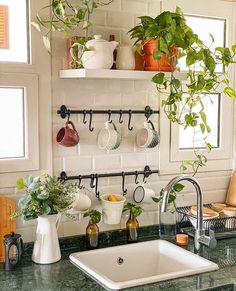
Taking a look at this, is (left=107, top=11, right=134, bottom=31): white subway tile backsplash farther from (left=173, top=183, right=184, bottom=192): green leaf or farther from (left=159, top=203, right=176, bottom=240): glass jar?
(left=159, top=203, right=176, bottom=240): glass jar

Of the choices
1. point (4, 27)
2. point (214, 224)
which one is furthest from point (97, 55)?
point (214, 224)

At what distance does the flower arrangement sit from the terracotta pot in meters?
0.68

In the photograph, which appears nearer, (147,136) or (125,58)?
(125,58)

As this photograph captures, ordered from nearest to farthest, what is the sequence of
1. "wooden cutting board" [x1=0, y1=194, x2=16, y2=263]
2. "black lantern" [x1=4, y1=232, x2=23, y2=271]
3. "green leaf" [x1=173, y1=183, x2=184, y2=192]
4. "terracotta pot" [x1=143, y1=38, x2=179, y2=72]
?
1. "black lantern" [x1=4, y1=232, x2=23, y2=271]
2. "wooden cutting board" [x1=0, y1=194, x2=16, y2=263]
3. "terracotta pot" [x1=143, y1=38, x2=179, y2=72]
4. "green leaf" [x1=173, y1=183, x2=184, y2=192]

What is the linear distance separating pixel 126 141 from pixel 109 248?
537mm

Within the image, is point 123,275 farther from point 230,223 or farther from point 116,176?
point 230,223

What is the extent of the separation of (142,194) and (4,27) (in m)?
1.03

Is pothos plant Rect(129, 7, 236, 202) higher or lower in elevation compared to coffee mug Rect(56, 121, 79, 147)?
higher

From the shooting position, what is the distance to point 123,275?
221 centimetres

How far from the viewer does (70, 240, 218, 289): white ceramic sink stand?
210 centimetres

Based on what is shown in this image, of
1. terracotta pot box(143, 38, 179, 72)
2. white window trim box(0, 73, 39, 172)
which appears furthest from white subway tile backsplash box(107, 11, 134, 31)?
white window trim box(0, 73, 39, 172)

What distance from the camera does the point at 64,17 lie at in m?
2.07

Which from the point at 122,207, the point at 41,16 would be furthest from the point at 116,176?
the point at 41,16

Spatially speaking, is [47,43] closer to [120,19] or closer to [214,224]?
[120,19]
